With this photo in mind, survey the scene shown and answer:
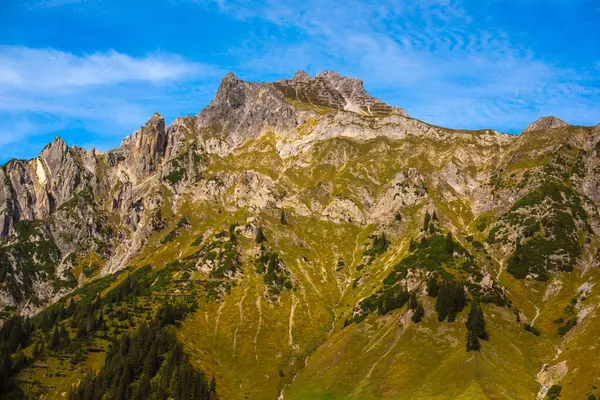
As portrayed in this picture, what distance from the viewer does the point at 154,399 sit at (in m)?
166

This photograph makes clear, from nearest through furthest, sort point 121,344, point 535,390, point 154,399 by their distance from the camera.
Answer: point 535,390
point 154,399
point 121,344

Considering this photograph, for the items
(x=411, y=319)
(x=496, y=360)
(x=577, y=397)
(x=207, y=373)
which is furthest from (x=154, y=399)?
(x=577, y=397)

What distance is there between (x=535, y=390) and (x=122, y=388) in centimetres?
12582

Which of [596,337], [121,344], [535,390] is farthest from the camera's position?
[121,344]

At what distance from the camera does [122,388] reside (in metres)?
172

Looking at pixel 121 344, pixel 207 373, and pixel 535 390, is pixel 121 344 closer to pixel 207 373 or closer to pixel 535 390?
pixel 207 373

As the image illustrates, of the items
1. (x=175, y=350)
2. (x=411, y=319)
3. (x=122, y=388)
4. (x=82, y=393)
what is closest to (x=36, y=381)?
(x=82, y=393)

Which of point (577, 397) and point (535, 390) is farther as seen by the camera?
point (535, 390)

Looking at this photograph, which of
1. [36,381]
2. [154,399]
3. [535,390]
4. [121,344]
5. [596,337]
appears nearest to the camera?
[535,390]

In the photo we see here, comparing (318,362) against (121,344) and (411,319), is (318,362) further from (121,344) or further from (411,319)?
(121,344)

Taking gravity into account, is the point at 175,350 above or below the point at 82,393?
above

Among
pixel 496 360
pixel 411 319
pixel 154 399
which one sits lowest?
pixel 154 399

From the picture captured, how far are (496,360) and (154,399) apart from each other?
346ft

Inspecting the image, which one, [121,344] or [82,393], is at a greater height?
[121,344]
